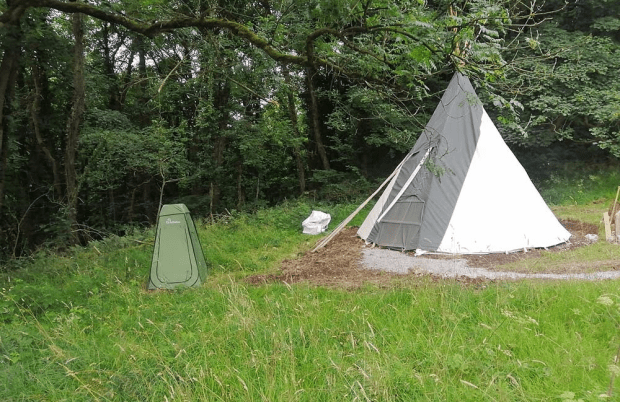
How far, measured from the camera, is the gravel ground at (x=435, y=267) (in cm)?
459

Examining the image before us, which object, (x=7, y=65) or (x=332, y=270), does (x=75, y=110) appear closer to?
(x=7, y=65)

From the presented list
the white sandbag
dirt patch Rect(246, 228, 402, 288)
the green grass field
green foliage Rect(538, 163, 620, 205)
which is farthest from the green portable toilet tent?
green foliage Rect(538, 163, 620, 205)

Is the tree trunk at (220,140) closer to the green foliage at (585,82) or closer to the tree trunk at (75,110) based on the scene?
the tree trunk at (75,110)

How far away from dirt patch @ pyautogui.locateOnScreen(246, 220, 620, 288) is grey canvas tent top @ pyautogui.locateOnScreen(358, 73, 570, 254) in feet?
0.97

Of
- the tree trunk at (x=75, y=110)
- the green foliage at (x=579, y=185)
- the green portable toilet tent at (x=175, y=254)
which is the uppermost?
the tree trunk at (x=75, y=110)

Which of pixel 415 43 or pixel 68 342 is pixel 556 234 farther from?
pixel 68 342

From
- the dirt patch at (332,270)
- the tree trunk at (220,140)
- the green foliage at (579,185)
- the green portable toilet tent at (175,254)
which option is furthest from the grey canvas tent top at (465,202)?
the tree trunk at (220,140)

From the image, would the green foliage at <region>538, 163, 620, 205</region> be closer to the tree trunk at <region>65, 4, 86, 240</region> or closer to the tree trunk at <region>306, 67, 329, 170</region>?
the tree trunk at <region>306, 67, 329, 170</region>

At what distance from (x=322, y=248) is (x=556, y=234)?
410 centimetres

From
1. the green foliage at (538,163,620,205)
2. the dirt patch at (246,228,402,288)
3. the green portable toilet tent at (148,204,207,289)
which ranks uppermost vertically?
the green foliage at (538,163,620,205)

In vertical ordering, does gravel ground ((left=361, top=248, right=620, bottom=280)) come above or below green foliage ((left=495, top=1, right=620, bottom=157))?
below

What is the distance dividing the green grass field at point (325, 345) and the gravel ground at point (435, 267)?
74 centimetres

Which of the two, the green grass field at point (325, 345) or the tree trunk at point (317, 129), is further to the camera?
the tree trunk at point (317, 129)

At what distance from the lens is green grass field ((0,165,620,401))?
227 centimetres
